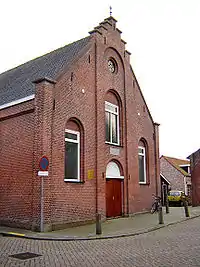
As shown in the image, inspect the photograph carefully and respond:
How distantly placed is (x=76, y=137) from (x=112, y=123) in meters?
3.80

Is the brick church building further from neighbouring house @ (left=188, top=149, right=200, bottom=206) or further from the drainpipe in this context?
neighbouring house @ (left=188, top=149, right=200, bottom=206)

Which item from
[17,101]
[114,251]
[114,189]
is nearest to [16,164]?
[17,101]

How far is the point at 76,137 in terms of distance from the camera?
623 inches

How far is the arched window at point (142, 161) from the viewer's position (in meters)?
21.7

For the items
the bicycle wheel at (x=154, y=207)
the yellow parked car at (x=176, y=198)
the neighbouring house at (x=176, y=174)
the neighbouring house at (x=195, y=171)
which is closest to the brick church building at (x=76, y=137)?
the bicycle wheel at (x=154, y=207)

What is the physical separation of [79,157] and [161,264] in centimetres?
880

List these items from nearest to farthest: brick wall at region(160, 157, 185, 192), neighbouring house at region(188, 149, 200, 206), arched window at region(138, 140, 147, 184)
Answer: arched window at region(138, 140, 147, 184), neighbouring house at region(188, 149, 200, 206), brick wall at region(160, 157, 185, 192)

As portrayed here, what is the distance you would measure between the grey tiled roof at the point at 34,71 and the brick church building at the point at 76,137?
9 cm

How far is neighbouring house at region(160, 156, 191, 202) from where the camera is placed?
134ft

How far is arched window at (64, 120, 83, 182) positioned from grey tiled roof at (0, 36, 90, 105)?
2.62 metres

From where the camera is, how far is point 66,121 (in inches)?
586

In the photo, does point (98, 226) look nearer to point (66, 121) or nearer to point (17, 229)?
point (17, 229)

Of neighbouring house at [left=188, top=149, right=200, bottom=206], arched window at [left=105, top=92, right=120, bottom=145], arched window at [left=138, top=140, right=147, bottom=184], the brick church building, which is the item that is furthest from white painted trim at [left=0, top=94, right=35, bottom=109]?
neighbouring house at [left=188, top=149, right=200, bottom=206]

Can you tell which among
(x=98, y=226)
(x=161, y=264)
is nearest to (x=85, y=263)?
(x=161, y=264)
